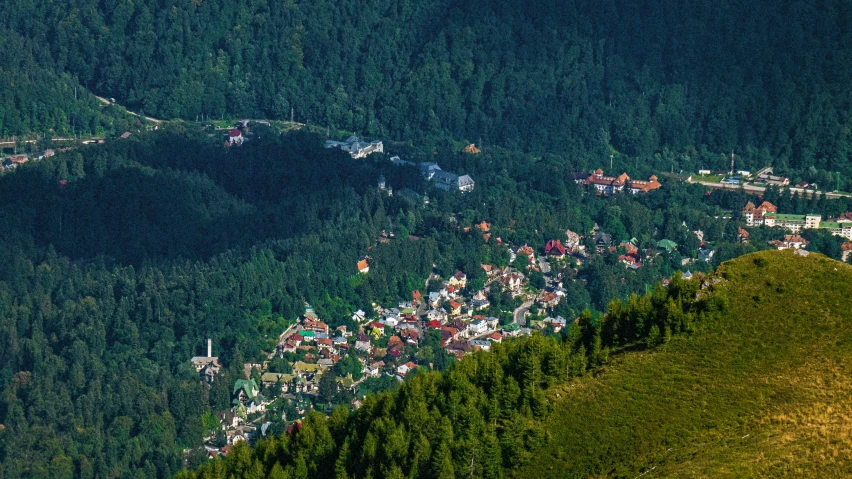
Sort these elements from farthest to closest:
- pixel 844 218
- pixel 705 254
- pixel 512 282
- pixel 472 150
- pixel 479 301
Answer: pixel 472 150
pixel 844 218
pixel 705 254
pixel 512 282
pixel 479 301

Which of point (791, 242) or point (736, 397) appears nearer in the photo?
point (736, 397)

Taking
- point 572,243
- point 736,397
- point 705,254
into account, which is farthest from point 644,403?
point 572,243

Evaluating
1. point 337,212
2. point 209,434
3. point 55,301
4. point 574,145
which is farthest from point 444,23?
point 209,434

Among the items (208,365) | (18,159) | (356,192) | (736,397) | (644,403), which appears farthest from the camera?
(18,159)

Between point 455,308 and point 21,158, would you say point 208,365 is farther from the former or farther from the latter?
point 21,158

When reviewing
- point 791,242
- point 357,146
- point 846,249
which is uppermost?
point 357,146

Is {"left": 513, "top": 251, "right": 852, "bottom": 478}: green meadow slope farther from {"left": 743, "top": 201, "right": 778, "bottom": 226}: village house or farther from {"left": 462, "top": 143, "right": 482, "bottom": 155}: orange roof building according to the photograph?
{"left": 462, "top": 143, "right": 482, "bottom": 155}: orange roof building

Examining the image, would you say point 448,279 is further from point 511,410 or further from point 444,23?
point 444,23

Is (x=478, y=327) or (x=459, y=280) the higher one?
(x=459, y=280)
